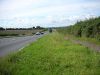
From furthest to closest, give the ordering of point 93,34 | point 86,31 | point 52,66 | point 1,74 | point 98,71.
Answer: point 86,31
point 93,34
point 52,66
point 98,71
point 1,74

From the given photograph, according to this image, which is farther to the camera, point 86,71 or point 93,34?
point 93,34

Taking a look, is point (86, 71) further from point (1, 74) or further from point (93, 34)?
point (93, 34)

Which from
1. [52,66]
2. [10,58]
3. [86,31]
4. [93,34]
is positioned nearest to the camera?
Result: [52,66]

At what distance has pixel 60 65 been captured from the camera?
41.9 feet

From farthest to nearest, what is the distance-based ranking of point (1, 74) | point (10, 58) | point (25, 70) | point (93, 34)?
1. point (93, 34)
2. point (10, 58)
3. point (25, 70)
4. point (1, 74)

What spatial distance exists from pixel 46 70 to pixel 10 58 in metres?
4.57

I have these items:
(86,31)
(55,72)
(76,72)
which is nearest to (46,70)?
(55,72)

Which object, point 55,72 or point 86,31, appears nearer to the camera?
point 55,72

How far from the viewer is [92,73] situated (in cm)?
1032

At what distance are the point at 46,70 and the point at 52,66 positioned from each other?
2.93ft

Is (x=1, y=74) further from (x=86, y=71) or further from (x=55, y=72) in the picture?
(x=86, y=71)

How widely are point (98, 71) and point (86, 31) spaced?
1034 inches

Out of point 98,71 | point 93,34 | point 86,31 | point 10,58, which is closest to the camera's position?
point 98,71

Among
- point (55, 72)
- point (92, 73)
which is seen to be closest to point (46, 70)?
point (55, 72)
